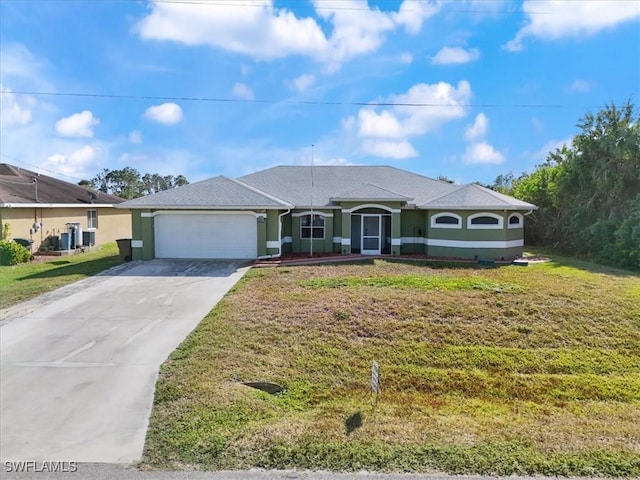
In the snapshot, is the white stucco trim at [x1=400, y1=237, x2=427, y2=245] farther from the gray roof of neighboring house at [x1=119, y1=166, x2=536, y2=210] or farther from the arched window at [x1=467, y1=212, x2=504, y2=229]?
the arched window at [x1=467, y1=212, x2=504, y2=229]

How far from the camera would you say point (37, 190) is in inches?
960

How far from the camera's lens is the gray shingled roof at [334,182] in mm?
21656

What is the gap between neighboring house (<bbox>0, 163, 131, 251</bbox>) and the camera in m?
20.9

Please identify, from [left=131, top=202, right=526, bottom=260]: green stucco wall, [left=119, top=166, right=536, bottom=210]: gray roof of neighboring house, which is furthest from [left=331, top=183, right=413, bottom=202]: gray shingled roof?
[left=131, top=202, right=526, bottom=260]: green stucco wall

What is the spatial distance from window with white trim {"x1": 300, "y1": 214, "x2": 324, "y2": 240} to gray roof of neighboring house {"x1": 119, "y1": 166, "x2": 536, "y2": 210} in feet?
2.48

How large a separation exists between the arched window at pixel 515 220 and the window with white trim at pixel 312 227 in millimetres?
8442

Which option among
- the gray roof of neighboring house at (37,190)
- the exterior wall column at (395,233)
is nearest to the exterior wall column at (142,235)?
the gray roof of neighboring house at (37,190)

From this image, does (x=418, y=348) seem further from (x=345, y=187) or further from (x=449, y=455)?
(x=345, y=187)

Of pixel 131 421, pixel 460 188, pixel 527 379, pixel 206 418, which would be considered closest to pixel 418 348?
Answer: pixel 527 379

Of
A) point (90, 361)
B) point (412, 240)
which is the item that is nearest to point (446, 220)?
point (412, 240)

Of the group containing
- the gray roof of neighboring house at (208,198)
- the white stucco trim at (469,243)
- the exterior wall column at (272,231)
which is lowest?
the white stucco trim at (469,243)

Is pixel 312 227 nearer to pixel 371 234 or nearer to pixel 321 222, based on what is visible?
pixel 321 222

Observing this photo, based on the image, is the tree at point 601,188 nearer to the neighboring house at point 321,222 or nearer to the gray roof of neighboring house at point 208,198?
the neighboring house at point 321,222

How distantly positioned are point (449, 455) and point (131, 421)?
14.1ft
